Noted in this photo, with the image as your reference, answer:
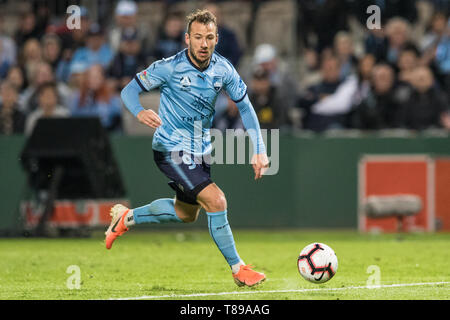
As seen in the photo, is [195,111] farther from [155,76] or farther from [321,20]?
[321,20]

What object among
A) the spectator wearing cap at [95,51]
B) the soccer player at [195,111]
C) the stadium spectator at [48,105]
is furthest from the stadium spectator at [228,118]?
the soccer player at [195,111]

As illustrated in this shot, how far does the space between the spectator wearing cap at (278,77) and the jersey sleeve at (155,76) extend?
23.3 feet

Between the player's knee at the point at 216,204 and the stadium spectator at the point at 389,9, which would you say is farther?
the stadium spectator at the point at 389,9

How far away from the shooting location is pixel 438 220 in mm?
15859

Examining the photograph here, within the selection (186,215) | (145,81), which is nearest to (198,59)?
(145,81)

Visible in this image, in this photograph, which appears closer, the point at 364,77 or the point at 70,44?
the point at 364,77

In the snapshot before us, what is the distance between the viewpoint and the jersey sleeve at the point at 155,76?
30.0 feet

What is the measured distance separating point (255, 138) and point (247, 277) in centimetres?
130

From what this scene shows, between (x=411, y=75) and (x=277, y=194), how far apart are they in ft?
9.54

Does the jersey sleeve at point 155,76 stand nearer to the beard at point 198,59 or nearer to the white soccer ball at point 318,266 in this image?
the beard at point 198,59

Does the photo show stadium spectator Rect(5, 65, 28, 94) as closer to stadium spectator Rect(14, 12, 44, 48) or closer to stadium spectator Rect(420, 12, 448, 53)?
stadium spectator Rect(14, 12, 44, 48)

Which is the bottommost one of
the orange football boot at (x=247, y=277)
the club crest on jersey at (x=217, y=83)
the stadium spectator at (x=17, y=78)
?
the orange football boot at (x=247, y=277)

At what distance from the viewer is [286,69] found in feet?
55.8

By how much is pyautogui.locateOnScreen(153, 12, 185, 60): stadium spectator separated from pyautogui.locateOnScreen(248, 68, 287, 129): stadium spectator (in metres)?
1.65
